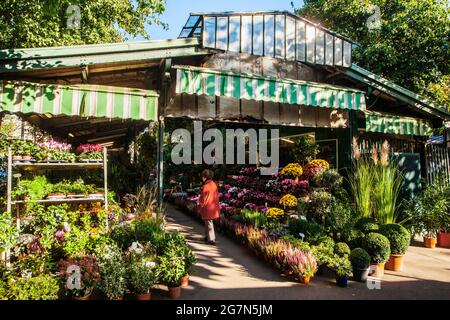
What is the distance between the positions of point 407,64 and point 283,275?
1158cm

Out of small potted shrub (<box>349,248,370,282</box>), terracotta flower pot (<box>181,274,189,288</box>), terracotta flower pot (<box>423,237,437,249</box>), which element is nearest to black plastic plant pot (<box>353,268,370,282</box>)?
small potted shrub (<box>349,248,370,282</box>)

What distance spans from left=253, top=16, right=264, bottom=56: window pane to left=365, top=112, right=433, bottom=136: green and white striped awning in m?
3.72

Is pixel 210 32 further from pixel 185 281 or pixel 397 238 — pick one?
pixel 397 238

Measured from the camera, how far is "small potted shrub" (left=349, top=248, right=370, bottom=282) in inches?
209

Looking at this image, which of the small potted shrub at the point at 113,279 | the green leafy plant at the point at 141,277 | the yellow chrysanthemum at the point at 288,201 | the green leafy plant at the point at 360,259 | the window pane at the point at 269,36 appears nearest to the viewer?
the small potted shrub at the point at 113,279

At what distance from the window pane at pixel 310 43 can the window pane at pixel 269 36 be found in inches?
42.3

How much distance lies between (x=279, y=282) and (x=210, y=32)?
563 centimetres

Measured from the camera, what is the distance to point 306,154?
32.2ft

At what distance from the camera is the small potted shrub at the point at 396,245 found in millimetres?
5938

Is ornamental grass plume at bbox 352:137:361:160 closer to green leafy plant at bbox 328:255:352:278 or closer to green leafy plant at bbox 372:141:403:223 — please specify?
green leafy plant at bbox 372:141:403:223

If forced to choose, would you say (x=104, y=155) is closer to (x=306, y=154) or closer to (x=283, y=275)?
(x=283, y=275)

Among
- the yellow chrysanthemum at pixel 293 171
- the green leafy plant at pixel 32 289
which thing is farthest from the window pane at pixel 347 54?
the green leafy plant at pixel 32 289

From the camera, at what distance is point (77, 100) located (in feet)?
20.0

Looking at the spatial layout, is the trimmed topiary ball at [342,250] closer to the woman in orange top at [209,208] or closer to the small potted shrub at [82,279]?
the woman in orange top at [209,208]
